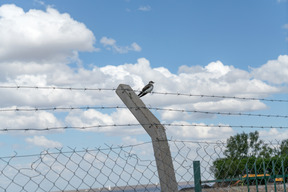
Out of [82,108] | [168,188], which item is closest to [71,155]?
[82,108]

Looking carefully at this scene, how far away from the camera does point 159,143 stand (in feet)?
16.3

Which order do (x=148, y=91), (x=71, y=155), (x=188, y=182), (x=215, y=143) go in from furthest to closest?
(x=148, y=91) → (x=215, y=143) → (x=188, y=182) → (x=71, y=155)

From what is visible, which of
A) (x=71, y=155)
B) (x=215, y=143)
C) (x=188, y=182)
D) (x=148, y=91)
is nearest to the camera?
(x=71, y=155)

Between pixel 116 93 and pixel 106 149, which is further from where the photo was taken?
pixel 116 93

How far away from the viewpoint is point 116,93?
5.37 metres

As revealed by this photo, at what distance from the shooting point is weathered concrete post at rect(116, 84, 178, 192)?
492cm

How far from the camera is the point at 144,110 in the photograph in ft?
16.8

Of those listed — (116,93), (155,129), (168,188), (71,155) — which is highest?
(116,93)

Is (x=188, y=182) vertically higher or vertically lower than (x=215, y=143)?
lower

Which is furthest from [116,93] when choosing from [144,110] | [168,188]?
[168,188]

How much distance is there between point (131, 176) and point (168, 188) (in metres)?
0.76

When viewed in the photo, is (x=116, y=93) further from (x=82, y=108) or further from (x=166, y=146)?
(x=166, y=146)

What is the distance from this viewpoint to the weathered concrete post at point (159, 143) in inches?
194

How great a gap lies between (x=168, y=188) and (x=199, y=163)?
48 cm
